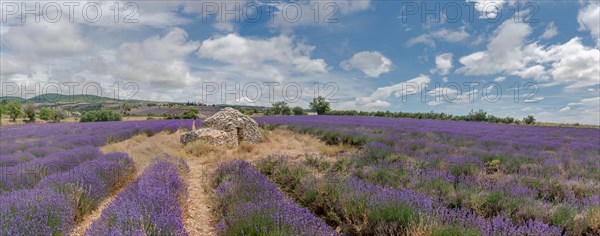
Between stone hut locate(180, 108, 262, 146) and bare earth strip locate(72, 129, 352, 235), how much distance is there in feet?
1.45

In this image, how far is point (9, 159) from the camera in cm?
673

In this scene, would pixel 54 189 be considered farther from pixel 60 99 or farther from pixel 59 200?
pixel 60 99

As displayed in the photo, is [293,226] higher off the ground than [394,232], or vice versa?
[293,226]

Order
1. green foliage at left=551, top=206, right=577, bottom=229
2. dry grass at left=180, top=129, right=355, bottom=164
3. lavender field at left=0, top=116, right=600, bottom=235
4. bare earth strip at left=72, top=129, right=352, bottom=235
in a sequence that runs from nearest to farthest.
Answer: lavender field at left=0, top=116, right=600, bottom=235, green foliage at left=551, top=206, right=577, bottom=229, bare earth strip at left=72, top=129, right=352, bottom=235, dry grass at left=180, top=129, right=355, bottom=164

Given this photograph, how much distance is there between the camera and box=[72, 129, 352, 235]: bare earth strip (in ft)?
13.2

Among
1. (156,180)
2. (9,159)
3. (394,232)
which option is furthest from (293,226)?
(9,159)

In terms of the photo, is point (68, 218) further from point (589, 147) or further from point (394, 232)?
point (589, 147)

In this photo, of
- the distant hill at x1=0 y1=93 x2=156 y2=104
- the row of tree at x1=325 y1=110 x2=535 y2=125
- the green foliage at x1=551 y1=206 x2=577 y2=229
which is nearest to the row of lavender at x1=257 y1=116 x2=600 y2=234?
the green foliage at x1=551 y1=206 x2=577 y2=229

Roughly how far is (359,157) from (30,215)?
5.77 m

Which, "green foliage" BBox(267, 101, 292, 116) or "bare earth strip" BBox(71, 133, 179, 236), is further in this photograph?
"green foliage" BBox(267, 101, 292, 116)

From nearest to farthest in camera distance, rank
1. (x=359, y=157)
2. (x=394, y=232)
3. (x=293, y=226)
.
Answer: (x=293, y=226) → (x=394, y=232) → (x=359, y=157)

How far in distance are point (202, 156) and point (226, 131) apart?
7.79 feet

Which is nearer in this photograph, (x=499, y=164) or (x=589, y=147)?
(x=499, y=164)

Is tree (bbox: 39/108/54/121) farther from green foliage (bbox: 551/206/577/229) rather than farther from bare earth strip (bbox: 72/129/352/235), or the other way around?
green foliage (bbox: 551/206/577/229)
